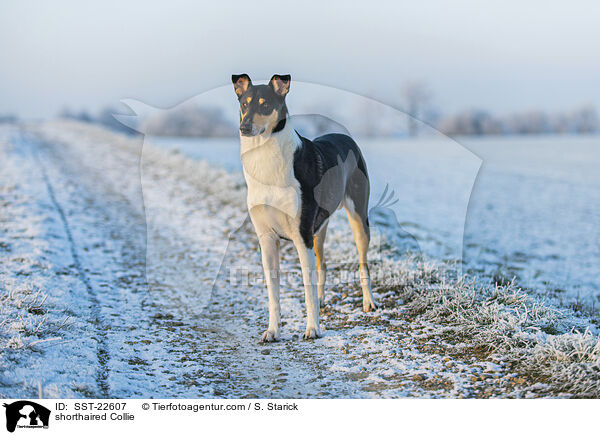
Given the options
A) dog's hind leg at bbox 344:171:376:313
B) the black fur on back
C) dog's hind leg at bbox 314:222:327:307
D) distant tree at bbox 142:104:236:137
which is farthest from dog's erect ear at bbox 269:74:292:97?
dog's hind leg at bbox 314:222:327:307

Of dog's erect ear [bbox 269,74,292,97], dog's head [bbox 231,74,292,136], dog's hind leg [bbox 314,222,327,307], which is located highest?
dog's erect ear [bbox 269,74,292,97]

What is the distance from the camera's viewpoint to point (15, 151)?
650 inches

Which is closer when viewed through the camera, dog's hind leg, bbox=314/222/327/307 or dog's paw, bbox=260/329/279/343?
dog's paw, bbox=260/329/279/343

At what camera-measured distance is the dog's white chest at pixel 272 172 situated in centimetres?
467

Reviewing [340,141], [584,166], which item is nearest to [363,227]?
[340,141]

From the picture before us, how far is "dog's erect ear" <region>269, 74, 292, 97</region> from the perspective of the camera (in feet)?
14.7

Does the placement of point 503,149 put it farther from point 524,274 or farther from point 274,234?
point 274,234

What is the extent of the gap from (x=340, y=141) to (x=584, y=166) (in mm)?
22192

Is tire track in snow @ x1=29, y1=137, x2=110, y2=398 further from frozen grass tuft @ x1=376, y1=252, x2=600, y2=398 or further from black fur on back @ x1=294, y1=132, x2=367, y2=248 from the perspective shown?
frozen grass tuft @ x1=376, y1=252, x2=600, y2=398

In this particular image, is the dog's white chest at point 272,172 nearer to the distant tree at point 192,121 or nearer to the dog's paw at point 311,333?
the distant tree at point 192,121
